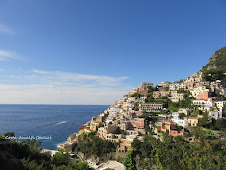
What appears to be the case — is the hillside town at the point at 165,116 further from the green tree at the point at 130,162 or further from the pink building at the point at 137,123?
the green tree at the point at 130,162

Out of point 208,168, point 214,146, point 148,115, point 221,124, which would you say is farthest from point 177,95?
point 208,168

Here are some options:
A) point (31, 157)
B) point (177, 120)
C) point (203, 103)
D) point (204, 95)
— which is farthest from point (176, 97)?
point (31, 157)

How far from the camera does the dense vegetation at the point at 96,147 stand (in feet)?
114

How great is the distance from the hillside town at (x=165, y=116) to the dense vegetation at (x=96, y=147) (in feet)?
5.25

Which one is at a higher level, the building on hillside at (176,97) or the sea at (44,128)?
the building on hillside at (176,97)

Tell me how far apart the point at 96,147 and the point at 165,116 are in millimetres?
22331

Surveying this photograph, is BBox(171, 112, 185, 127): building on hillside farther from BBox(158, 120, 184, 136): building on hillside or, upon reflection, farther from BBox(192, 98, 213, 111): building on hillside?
BBox(192, 98, 213, 111): building on hillside

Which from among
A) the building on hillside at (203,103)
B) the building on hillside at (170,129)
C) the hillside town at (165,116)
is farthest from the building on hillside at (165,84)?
the building on hillside at (170,129)

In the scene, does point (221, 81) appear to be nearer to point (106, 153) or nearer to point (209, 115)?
point (209, 115)

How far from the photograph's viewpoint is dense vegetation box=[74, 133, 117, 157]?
3488 centimetres

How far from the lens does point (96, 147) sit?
116 feet

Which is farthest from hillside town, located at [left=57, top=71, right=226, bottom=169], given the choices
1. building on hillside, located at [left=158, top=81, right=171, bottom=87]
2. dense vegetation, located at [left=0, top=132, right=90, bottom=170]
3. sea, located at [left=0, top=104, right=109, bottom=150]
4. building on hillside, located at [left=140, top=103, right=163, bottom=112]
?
dense vegetation, located at [left=0, top=132, right=90, bottom=170]

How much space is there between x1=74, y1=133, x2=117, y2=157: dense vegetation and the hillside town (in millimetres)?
1601

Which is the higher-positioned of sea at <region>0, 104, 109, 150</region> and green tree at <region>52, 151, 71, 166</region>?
green tree at <region>52, 151, 71, 166</region>
